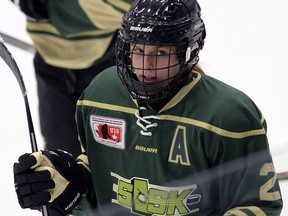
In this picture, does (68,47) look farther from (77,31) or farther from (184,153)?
(184,153)

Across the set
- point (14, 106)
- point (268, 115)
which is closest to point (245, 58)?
point (268, 115)

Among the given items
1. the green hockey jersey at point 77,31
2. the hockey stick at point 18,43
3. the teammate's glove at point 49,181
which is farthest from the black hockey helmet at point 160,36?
the hockey stick at point 18,43

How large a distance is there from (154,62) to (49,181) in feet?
1.22

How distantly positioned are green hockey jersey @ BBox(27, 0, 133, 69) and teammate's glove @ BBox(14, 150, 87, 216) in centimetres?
57

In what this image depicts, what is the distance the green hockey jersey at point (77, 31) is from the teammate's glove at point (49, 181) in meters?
0.57

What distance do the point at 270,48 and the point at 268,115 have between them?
697 millimetres

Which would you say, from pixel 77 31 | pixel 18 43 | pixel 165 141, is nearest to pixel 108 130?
pixel 165 141

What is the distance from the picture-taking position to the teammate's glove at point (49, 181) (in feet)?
5.01

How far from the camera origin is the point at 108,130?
1.59m

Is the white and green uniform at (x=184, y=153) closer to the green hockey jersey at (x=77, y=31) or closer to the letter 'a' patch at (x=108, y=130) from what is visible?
the letter 'a' patch at (x=108, y=130)

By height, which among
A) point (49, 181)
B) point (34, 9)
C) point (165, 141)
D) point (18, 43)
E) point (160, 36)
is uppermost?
point (160, 36)

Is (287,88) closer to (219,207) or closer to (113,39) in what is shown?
(113,39)

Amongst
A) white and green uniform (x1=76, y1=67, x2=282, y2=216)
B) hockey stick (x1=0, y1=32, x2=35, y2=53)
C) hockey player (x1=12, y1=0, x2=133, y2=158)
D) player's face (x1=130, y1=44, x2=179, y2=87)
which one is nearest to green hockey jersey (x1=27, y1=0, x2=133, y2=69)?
hockey player (x1=12, y1=0, x2=133, y2=158)

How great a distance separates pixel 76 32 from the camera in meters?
2.14
